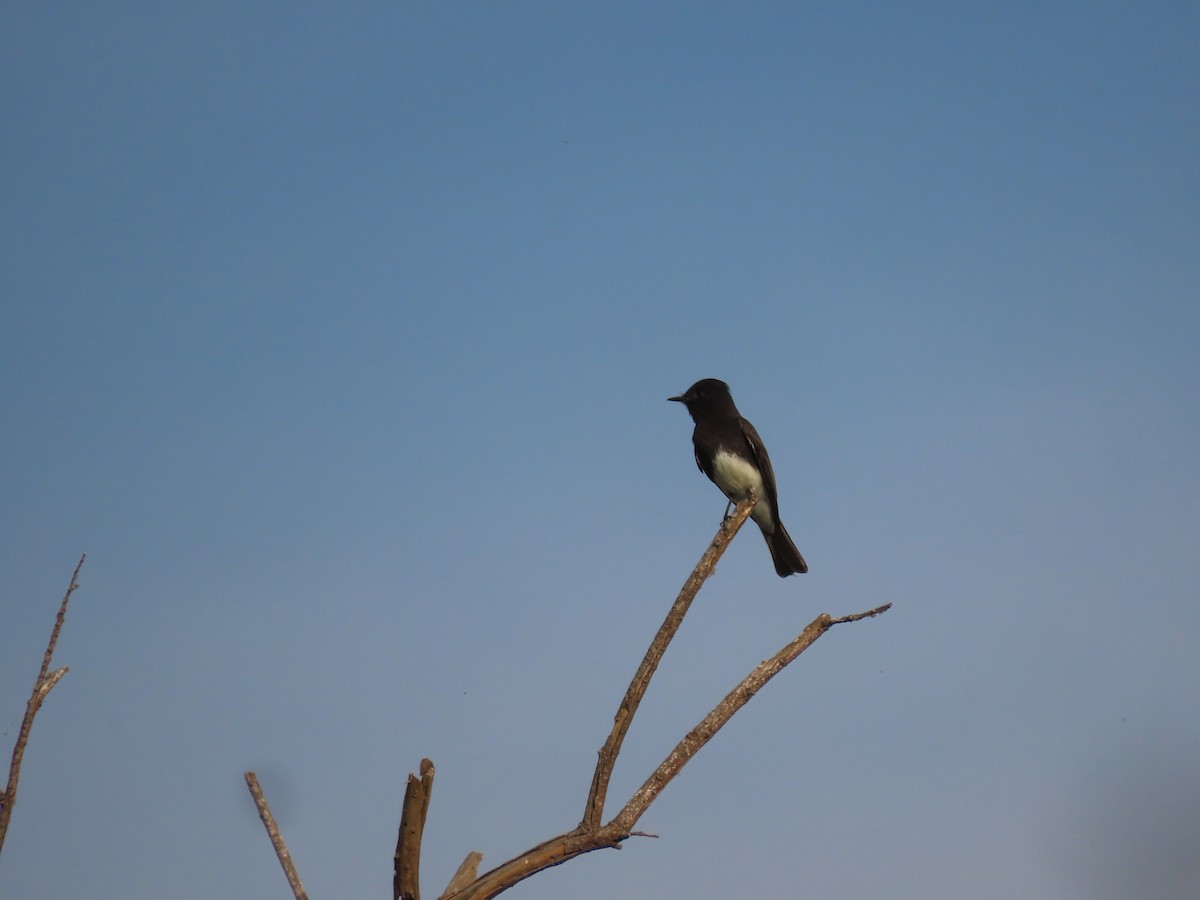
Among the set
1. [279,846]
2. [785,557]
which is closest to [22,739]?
[279,846]

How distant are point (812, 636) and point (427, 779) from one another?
2.16 meters

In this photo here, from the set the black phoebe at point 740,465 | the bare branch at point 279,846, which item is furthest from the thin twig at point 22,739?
the black phoebe at point 740,465

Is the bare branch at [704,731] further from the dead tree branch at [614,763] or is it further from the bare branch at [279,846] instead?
the bare branch at [279,846]

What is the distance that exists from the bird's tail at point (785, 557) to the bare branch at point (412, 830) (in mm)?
7155

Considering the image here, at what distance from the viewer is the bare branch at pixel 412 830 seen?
15.6 ft

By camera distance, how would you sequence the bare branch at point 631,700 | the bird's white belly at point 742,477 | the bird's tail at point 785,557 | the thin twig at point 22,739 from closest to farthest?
the thin twig at point 22,739 < the bare branch at point 631,700 < the bird's tail at point 785,557 < the bird's white belly at point 742,477

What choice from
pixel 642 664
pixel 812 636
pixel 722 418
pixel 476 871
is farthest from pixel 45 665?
pixel 722 418

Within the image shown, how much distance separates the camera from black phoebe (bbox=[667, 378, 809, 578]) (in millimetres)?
11523

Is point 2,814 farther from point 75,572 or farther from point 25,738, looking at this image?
point 75,572

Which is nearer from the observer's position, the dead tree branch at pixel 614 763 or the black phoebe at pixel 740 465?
the dead tree branch at pixel 614 763

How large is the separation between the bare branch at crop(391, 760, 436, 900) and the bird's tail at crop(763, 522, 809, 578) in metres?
7.16

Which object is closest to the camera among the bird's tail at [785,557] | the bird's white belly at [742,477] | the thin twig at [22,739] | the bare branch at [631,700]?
the thin twig at [22,739]

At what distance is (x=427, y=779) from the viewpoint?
479cm

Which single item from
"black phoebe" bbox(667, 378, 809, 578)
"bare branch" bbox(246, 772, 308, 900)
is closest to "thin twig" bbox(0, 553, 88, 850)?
"bare branch" bbox(246, 772, 308, 900)
